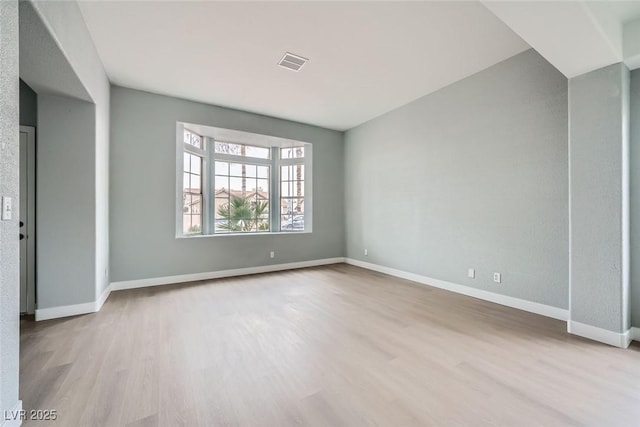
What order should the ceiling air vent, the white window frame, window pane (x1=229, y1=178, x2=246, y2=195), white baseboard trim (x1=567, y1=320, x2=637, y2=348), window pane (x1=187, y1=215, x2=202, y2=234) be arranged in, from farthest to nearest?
window pane (x1=229, y1=178, x2=246, y2=195) → window pane (x1=187, y1=215, x2=202, y2=234) → the white window frame → the ceiling air vent → white baseboard trim (x1=567, y1=320, x2=637, y2=348)

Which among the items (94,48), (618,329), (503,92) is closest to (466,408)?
(618,329)

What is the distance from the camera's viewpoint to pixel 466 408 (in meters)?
1.55

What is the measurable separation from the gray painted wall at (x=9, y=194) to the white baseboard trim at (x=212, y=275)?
2812 millimetres

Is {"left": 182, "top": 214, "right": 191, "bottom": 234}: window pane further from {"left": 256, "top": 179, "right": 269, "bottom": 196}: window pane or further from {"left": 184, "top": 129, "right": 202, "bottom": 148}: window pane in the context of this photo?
{"left": 256, "top": 179, "right": 269, "bottom": 196}: window pane

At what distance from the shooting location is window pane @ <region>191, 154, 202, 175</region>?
484 centimetres

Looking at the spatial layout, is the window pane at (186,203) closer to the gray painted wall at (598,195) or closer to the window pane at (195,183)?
the window pane at (195,183)

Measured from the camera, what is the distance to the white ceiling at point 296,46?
2.42 m

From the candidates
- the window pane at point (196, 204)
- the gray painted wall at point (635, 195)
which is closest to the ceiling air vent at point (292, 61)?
the window pane at point (196, 204)

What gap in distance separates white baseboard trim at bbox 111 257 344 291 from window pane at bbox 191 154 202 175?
186cm

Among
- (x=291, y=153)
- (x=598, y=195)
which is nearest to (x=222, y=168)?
(x=291, y=153)

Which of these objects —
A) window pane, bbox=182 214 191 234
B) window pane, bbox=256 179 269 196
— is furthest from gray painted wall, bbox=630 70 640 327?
window pane, bbox=182 214 191 234

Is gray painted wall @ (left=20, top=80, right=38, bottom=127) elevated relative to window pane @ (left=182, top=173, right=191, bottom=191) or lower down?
elevated

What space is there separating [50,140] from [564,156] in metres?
5.47

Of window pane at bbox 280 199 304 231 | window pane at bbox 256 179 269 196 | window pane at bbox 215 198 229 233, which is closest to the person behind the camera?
window pane at bbox 215 198 229 233
